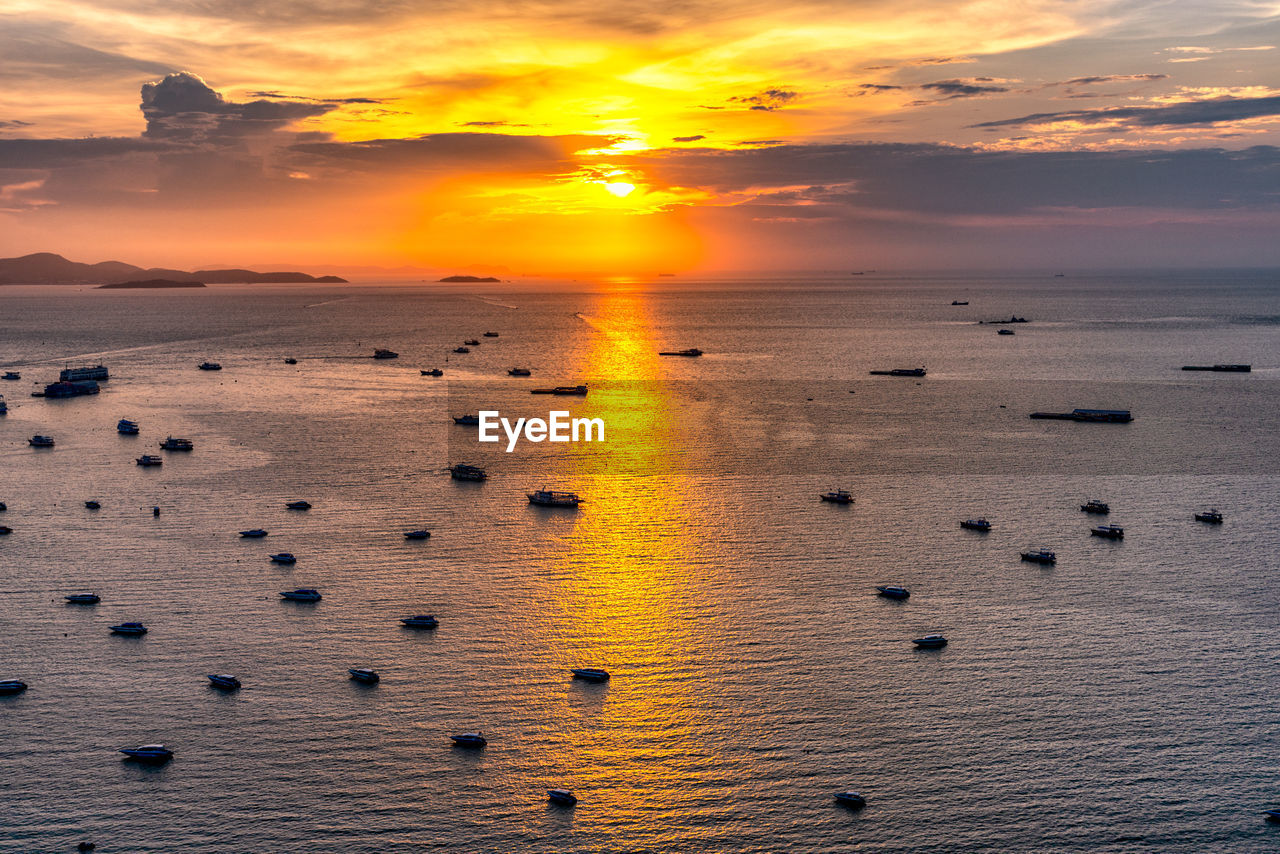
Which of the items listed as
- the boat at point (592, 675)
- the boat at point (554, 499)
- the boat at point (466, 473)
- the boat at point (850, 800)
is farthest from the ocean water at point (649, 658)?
the boat at point (466, 473)

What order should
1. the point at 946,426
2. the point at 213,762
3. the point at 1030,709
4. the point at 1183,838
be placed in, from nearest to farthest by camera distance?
the point at 1183,838 → the point at 213,762 → the point at 1030,709 → the point at 946,426

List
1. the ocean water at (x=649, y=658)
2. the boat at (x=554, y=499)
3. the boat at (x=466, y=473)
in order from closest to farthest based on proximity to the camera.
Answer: the ocean water at (x=649, y=658) → the boat at (x=554, y=499) → the boat at (x=466, y=473)

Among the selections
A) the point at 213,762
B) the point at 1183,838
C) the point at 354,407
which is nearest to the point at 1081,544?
the point at 1183,838

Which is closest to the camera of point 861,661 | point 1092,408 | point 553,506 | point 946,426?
point 861,661

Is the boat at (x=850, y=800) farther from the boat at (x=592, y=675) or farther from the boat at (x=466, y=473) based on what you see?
the boat at (x=466, y=473)

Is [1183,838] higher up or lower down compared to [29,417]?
lower down

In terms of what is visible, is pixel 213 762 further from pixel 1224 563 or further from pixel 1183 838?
pixel 1224 563

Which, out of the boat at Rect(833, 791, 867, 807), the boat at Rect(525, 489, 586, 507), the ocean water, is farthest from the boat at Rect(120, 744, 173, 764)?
the boat at Rect(525, 489, 586, 507)
